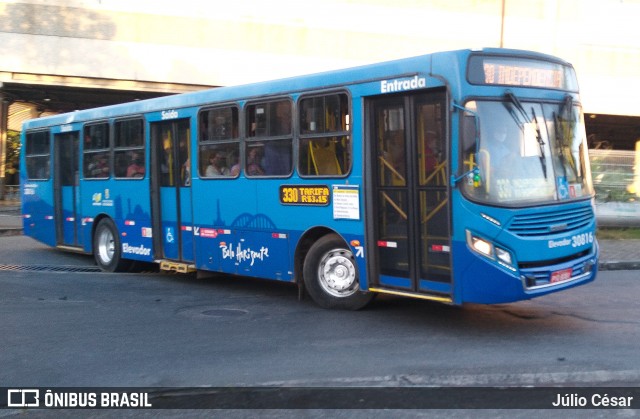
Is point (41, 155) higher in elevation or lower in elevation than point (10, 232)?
higher

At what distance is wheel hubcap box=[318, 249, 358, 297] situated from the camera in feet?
29.9

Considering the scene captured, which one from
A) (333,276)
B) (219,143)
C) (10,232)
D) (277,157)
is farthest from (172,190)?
(10,232)

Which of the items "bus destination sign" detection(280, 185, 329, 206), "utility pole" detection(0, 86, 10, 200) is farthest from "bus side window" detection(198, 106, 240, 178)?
"utility pole" detection(0, 86, 10, 200)

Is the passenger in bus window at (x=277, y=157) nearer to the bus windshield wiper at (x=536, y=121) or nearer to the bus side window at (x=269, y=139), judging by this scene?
the bus side window at (x=269, y=139)

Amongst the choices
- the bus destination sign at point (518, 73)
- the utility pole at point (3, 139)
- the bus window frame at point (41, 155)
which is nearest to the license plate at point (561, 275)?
the bus destination sign at point (518, 73)

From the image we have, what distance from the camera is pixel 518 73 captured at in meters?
7.95

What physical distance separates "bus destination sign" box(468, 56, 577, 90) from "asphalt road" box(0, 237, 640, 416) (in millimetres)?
2743

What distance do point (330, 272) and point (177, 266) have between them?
354 centimetres

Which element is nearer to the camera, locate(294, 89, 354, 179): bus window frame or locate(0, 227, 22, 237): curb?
locate(294, 89, 354, 179): bus window frame

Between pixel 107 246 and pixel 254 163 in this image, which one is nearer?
pixel 254 163

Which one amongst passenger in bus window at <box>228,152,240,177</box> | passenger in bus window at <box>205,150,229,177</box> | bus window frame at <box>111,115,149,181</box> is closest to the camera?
passenger in bus window at <box>228,152,240,177</box>

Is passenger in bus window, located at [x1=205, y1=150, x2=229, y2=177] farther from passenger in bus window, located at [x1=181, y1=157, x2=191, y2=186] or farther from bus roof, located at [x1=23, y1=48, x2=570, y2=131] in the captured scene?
bus roof, located at [x1=23, y1=48, x2=570, y2=131]

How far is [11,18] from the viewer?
2709 cm

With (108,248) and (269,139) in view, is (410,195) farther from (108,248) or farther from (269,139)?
(108,248)
